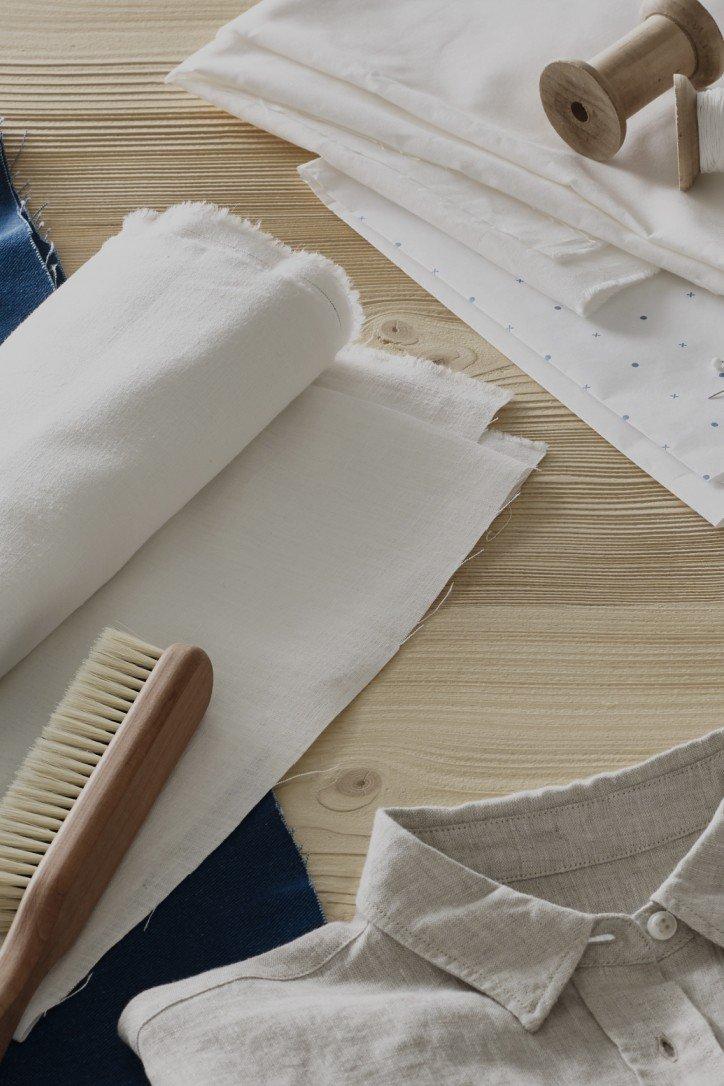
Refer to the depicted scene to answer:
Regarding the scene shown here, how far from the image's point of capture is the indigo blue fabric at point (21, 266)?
0.87m

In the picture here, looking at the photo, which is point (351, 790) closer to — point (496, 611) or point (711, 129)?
point (496, 611)

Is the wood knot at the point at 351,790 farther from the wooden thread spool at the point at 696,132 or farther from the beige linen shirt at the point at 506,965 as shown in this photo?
the wooden thread spool at the point at 696,132

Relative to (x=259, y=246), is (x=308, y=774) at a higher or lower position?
lower

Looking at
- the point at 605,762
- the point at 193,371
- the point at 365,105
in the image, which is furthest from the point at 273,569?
the point at 365,105

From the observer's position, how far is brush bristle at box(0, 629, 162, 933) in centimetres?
55

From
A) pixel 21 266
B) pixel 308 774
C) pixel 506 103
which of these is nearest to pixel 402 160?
pixel 506 103

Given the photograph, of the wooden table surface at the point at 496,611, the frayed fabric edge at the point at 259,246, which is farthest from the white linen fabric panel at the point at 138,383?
the wooden table surface at the point at 496,611

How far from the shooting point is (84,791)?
0.57 metres

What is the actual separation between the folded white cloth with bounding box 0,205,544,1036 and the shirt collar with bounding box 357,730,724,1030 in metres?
0.11

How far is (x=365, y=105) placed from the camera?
1.00 metres

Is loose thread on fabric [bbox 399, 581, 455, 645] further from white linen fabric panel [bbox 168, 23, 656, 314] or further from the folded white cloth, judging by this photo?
white linen fabric panel [bbox 168, 23, 656, 314]

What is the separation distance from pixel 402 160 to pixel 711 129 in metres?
0.25

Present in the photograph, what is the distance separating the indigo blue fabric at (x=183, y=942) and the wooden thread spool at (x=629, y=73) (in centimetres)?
61

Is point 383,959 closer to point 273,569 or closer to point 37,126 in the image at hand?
point 273,569
